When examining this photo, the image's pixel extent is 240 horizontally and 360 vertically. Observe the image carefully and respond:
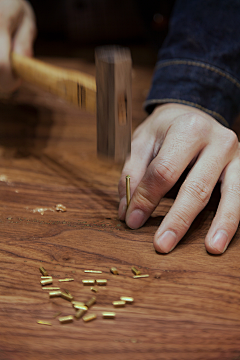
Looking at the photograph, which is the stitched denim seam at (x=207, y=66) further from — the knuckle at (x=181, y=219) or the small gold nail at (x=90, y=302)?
the small gold nail at (x=90, y=302)

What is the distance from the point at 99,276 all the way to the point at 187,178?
41 cm

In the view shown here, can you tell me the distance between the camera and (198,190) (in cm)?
99

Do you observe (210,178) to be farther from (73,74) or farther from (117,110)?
(73,74)

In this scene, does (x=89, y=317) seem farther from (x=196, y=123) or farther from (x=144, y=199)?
(x=196, y=123)

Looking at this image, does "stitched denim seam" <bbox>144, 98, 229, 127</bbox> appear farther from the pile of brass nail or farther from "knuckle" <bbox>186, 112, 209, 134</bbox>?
the pile of brass nail

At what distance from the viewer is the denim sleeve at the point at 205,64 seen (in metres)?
1.34

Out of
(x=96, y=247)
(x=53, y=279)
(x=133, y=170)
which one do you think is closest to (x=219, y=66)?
(x=133, y=170)

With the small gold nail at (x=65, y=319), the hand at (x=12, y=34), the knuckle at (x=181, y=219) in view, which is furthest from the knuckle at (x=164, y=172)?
the hand at (x=12, y=34)

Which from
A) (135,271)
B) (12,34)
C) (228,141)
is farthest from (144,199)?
(12,34)

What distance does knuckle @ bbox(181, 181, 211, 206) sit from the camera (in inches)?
38.7

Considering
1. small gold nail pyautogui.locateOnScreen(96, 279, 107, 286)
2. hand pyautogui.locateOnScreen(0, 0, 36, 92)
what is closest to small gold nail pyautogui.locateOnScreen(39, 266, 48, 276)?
small gold nail pyautogui.locateOnScreen(96, 279, 107, 286)

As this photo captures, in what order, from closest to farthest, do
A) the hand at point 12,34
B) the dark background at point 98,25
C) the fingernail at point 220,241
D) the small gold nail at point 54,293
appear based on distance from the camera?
the small gold nail at point 54,293, the fingernail at point 220,241, the hand at point 12,34, the dark background at point 98,25

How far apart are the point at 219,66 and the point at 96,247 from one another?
0.93m

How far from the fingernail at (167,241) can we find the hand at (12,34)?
1.07 meters
